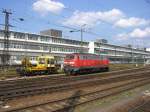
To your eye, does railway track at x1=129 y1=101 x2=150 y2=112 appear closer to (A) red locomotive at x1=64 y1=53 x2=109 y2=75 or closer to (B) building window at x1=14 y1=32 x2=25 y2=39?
(A) red locomotive at x1=64 y1=53 x2=109 y2=75

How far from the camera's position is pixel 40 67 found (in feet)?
120

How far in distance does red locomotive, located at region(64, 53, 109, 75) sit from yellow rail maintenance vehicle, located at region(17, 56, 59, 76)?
7.87 feet

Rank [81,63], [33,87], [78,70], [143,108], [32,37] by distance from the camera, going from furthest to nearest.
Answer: [32,37] → [81,63] → [78,70] → [33,87] → [143,108]

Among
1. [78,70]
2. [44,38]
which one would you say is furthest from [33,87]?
[44,38]

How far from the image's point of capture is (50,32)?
372ft

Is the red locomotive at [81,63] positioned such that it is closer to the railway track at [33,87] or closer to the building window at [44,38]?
the railway track at [33,87]

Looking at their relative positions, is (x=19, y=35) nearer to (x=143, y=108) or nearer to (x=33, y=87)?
(x=33, y=87)

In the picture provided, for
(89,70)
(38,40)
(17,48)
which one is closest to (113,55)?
(38,40)

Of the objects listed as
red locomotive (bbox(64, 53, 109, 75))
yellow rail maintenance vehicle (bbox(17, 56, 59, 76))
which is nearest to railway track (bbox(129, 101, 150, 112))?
red locomotive (bbox(64, 53, 109, 75))

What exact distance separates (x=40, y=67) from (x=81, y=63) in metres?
6.06

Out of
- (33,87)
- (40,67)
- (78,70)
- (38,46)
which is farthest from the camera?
(38,46)

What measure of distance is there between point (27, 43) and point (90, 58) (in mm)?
52475

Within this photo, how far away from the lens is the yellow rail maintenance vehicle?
116 feet

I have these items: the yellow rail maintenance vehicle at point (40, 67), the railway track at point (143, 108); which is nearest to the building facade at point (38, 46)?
the yellow rail maintenance vehicle at point (40, 67)
